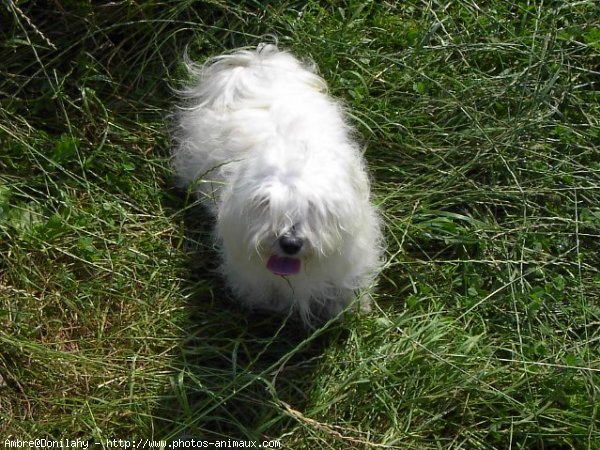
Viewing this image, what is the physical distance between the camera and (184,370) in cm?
337

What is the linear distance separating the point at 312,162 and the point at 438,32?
174cm

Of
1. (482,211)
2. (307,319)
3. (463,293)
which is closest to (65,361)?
(307,319)

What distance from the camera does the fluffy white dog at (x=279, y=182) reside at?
2895mm

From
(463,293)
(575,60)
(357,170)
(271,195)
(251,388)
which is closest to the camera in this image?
(271,195)

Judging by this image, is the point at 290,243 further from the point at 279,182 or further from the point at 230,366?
the point at 230,366

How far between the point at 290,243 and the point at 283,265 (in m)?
0.15

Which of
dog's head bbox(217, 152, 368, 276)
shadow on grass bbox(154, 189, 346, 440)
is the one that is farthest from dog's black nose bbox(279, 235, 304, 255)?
shadow on grass bbox(154, 189, 346, 440)

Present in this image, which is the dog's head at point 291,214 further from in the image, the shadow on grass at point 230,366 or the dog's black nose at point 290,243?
the shadow on grass at point 230,366

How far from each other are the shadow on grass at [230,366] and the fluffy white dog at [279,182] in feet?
0.39

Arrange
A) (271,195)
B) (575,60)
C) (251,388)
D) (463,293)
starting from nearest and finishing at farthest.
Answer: (271,195)
(251,388)
(463,293)
(575,60)

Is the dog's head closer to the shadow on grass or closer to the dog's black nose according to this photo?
the dog's black nose

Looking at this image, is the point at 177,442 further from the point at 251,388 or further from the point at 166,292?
the point at 166,292

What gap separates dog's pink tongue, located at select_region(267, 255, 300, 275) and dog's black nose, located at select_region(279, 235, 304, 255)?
9 centimetres

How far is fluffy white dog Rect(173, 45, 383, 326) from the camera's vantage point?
9.50ft
